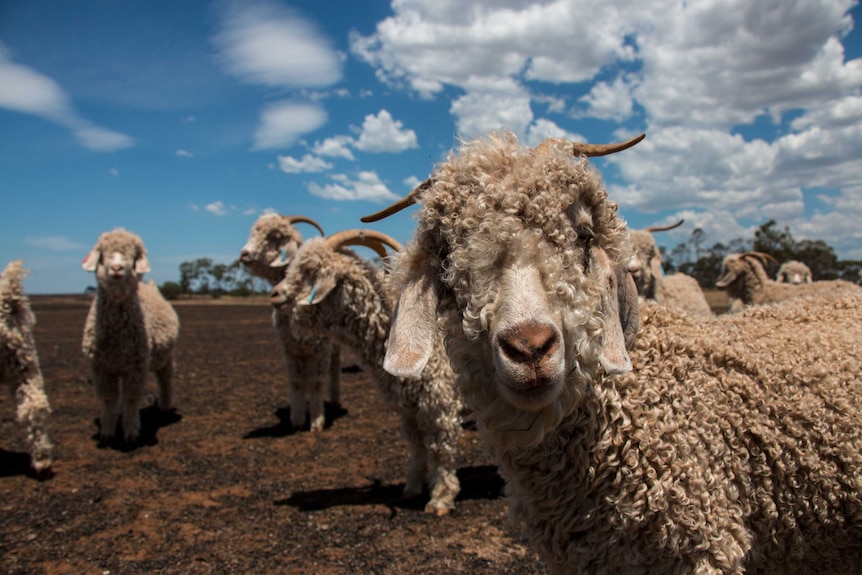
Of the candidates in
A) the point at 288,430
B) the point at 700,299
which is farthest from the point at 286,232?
the point at 700,299

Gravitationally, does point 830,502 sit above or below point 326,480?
above

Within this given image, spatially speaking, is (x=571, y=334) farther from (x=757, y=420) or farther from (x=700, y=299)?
(x=700, y=299)

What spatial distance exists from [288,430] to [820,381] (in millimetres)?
7397

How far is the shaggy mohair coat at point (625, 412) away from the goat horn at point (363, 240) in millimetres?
3577

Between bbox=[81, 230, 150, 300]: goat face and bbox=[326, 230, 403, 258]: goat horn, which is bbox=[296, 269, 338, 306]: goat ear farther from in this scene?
bbox=[81, 230, 150, 300]: goat face

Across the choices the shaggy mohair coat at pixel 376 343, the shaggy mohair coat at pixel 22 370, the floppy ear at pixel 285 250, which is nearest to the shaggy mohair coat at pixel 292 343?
the floppy ear at pixel 285 250

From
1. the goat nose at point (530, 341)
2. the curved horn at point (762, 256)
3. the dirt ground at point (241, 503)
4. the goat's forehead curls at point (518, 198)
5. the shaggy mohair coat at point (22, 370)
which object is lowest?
the dirt ground at point (241, 503)

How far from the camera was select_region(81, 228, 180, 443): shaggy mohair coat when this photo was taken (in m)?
7.40

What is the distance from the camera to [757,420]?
2.43m

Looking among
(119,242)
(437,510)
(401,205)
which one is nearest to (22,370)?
(119,242)

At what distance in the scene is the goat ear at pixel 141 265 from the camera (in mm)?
7652

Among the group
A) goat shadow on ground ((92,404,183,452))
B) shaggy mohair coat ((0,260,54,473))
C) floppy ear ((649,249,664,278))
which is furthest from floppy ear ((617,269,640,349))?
floppy ear ((649,249,664,278))

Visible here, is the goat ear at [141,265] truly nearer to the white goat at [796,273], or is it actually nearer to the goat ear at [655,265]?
the goat ear at [655,265]

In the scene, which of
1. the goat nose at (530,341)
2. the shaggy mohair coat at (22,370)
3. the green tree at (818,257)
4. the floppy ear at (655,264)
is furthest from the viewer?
the green tree at (818,257)
